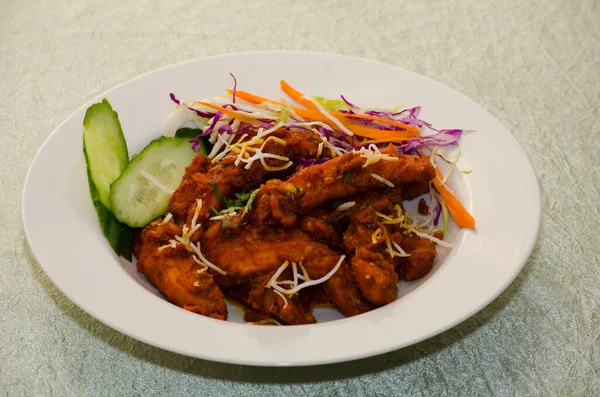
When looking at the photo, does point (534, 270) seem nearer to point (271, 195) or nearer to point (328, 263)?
point (328, 263)

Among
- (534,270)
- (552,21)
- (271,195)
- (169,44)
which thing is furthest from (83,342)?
(552,21)

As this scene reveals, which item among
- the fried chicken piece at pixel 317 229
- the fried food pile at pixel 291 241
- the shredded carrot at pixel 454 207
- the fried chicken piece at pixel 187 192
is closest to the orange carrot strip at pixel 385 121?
the shredded carrot at pixel 454 207

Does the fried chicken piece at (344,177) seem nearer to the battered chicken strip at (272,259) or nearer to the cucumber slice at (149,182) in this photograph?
the battered chicken strip at (272,259)

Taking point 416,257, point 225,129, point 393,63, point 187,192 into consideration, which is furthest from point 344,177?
point 393,63

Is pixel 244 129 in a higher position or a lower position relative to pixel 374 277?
higher

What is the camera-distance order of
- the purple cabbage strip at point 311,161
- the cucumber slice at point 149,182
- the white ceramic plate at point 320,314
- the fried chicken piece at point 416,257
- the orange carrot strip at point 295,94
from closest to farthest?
the white ceramic plate at point 320,314 < the fried chicken piece at point 416,257 < the cucumber slice at point 149,182 < the purple cabbage strip at point 311,161 < the orange carrot strip at point 295,94

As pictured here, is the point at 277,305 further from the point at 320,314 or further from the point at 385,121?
the point at 385,121
